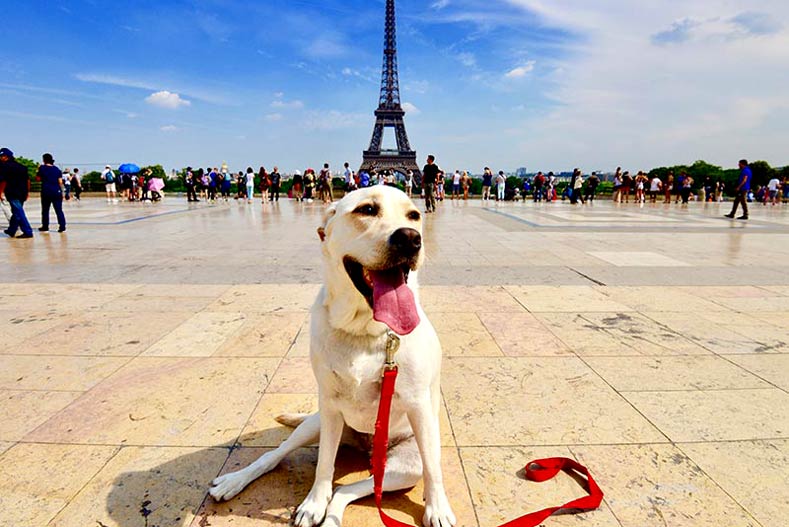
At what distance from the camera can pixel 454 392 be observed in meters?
3.20

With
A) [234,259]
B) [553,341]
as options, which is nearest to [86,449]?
[553,341]

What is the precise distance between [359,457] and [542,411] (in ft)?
3.92

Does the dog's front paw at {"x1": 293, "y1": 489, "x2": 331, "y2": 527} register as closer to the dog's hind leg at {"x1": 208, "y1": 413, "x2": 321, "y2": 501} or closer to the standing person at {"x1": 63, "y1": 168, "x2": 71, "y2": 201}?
the dog's hind leg at {"x1": 208, "y1": 413, "x2": 321, "y2": 501}

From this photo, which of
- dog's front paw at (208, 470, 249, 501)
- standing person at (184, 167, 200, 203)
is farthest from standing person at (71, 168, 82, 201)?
dog's front paw at (208, 470, 249, 501)

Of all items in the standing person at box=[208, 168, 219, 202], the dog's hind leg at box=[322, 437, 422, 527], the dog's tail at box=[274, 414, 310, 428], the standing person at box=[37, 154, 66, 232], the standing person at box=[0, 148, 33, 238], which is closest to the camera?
the dog's hind leg at box=[322, 437, 422, 527]

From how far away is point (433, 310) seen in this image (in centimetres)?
507

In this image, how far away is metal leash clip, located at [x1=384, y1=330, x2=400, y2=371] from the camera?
75.6 inches

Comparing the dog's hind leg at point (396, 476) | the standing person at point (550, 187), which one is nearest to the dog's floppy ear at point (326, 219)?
the dog's hind leg at point (396, 476)

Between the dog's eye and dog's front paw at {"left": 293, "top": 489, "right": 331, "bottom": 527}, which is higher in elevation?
the dog's eye

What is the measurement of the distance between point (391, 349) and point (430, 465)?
563mm

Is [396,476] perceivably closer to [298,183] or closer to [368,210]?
[368,210]

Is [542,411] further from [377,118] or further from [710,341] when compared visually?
[377,118]

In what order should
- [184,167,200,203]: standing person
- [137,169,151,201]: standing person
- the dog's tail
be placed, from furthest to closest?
[137,169,151,201]: standing person < [184,167,200,203]: standing person < the dog's tail

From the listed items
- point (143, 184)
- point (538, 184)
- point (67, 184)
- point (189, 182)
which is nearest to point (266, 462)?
point (189, 182)
